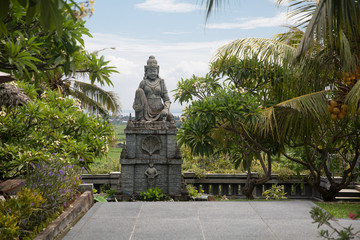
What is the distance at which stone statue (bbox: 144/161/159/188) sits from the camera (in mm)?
11664

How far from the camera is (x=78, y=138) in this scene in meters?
8.77

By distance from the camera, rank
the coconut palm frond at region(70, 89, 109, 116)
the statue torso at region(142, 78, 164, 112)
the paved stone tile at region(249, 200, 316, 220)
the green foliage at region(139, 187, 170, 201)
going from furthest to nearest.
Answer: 1. the coconut palm frond at region(70, 89, 109, 116)
2. the statue torso at region(142, 78, 164, 112)
3. the green foliage at region(139, 187, 170, 201)
4. the paved stone tile at region(249, 200, 316, 220)

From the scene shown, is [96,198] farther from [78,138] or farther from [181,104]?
[181,104]

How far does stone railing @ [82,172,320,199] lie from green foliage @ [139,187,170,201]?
2.41 m

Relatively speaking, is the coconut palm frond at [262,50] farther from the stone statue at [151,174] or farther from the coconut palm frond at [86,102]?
the coconut palm frond at [86,102]

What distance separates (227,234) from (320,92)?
4670 mm

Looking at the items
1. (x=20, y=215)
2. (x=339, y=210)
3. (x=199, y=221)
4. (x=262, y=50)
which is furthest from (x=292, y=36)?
(x=20, y=215)

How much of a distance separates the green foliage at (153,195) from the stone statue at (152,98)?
207 centimetres

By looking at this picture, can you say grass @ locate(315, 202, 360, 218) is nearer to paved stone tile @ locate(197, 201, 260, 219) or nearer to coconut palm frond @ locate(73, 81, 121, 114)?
paved stone tile @ locate(197, 201, 260, 219)

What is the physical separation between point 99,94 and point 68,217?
12.9 m

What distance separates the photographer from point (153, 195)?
11.3 meters

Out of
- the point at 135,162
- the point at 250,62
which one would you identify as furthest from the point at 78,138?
the point at 250,62

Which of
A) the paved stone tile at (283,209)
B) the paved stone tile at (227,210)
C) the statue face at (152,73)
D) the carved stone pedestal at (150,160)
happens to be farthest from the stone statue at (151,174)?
the paved stone tile at (283,209)

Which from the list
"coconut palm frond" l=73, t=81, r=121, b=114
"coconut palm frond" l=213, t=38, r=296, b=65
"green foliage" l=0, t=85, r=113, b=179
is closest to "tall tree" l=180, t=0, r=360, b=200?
"coconut palm frond" l=213, t=38, r=296, b=65
